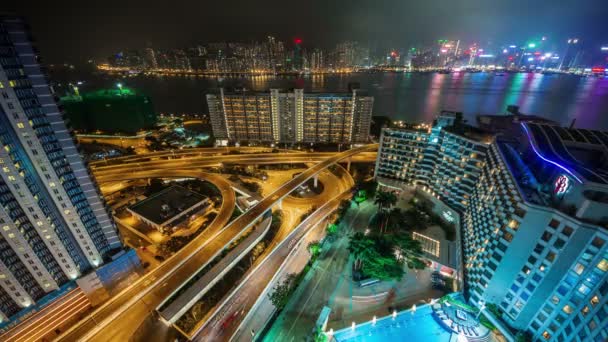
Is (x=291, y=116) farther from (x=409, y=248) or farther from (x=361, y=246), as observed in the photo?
(x=409, y=248)

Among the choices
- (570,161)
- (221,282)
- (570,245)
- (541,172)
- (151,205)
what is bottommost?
(221,282)

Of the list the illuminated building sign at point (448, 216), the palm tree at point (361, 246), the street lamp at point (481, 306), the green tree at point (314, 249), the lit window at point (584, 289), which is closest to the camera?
the lit window at point (584, 289)

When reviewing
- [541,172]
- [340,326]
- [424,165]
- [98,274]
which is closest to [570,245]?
[541,172]

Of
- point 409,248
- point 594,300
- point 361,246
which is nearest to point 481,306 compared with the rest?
point 409,248

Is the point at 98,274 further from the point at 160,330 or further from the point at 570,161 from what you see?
the point at 570,161

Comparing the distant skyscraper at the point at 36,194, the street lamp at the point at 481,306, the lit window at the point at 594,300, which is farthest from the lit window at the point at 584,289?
the distant skyscraper at the point at 36,194

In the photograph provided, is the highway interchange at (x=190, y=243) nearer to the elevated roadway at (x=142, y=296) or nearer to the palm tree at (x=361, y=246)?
the elevated roadway at (x=142, y=296)
